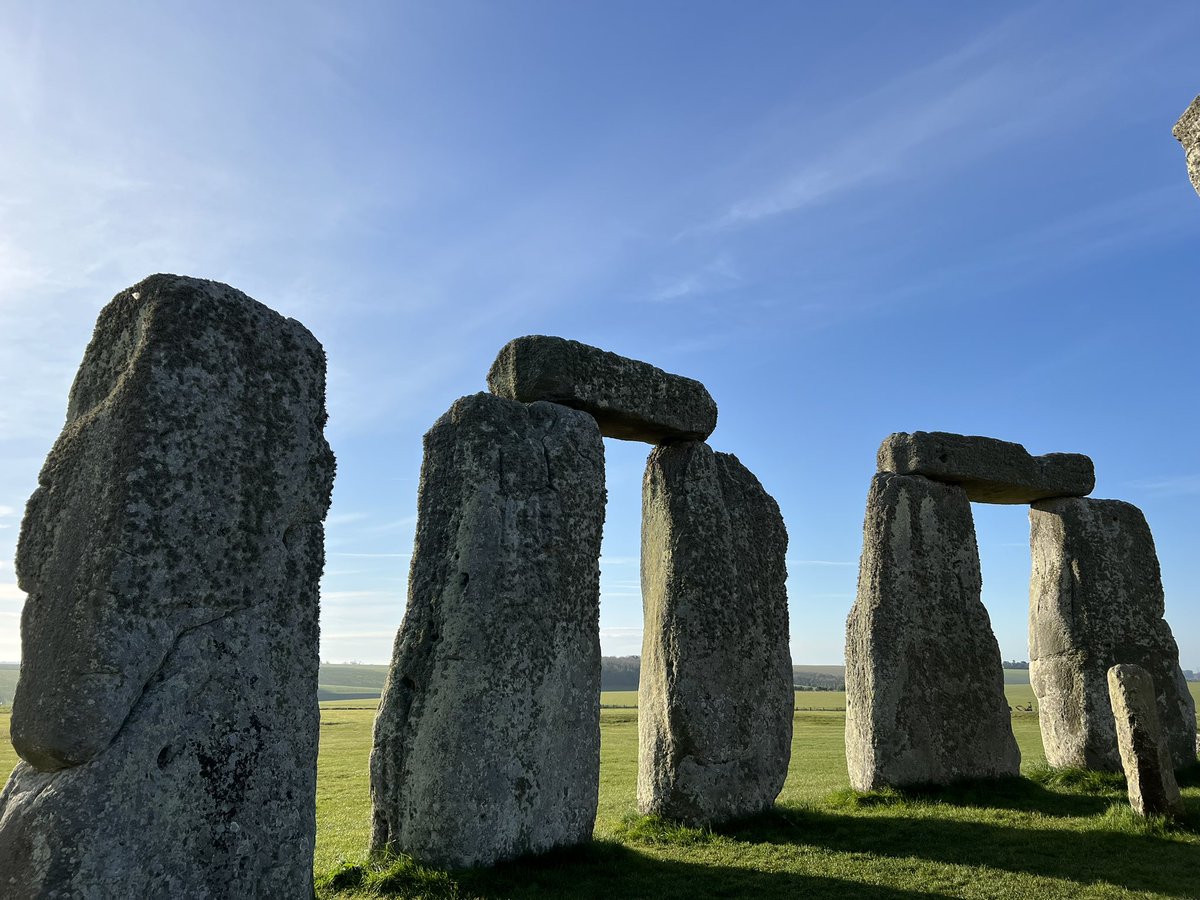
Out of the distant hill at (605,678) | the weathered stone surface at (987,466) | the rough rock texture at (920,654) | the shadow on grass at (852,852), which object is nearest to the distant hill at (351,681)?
the distant hill at (605,678)

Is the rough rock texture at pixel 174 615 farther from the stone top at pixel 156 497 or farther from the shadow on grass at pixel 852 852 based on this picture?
the shadow on grass at pixel 852 852

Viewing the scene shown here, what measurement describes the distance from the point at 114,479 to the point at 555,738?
16.5 feet

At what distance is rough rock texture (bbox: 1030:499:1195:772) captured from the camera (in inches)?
531

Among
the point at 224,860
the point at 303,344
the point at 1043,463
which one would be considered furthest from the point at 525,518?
the point at 1043,463

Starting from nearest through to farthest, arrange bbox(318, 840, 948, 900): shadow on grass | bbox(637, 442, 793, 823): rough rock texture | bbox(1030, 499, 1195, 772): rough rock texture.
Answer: bbox(318, 840, 948, 900): shadow on grass → bbox(637, 442, 793, 823): rough rock texture → bbox(1030, 499, 1195, 772): rough rock texture

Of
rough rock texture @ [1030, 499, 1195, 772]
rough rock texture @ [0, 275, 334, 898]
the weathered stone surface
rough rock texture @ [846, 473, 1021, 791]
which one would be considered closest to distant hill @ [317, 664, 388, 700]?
rough rock texture @ [1030, 499, 1195, 772]

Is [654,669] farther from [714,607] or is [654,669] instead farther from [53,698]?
[53,698]

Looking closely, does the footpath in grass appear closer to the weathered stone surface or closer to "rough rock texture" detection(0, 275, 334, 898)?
"rough rock texture" detection(0, 275, 334, 898)

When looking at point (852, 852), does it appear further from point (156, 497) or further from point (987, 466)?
point (156, 497)

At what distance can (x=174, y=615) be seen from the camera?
411 centimetres

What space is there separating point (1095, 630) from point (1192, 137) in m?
10.2

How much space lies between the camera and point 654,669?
1036cm

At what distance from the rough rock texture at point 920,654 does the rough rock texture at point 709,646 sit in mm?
2013

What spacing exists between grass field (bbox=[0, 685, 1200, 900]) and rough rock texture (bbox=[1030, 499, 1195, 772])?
823 mm
